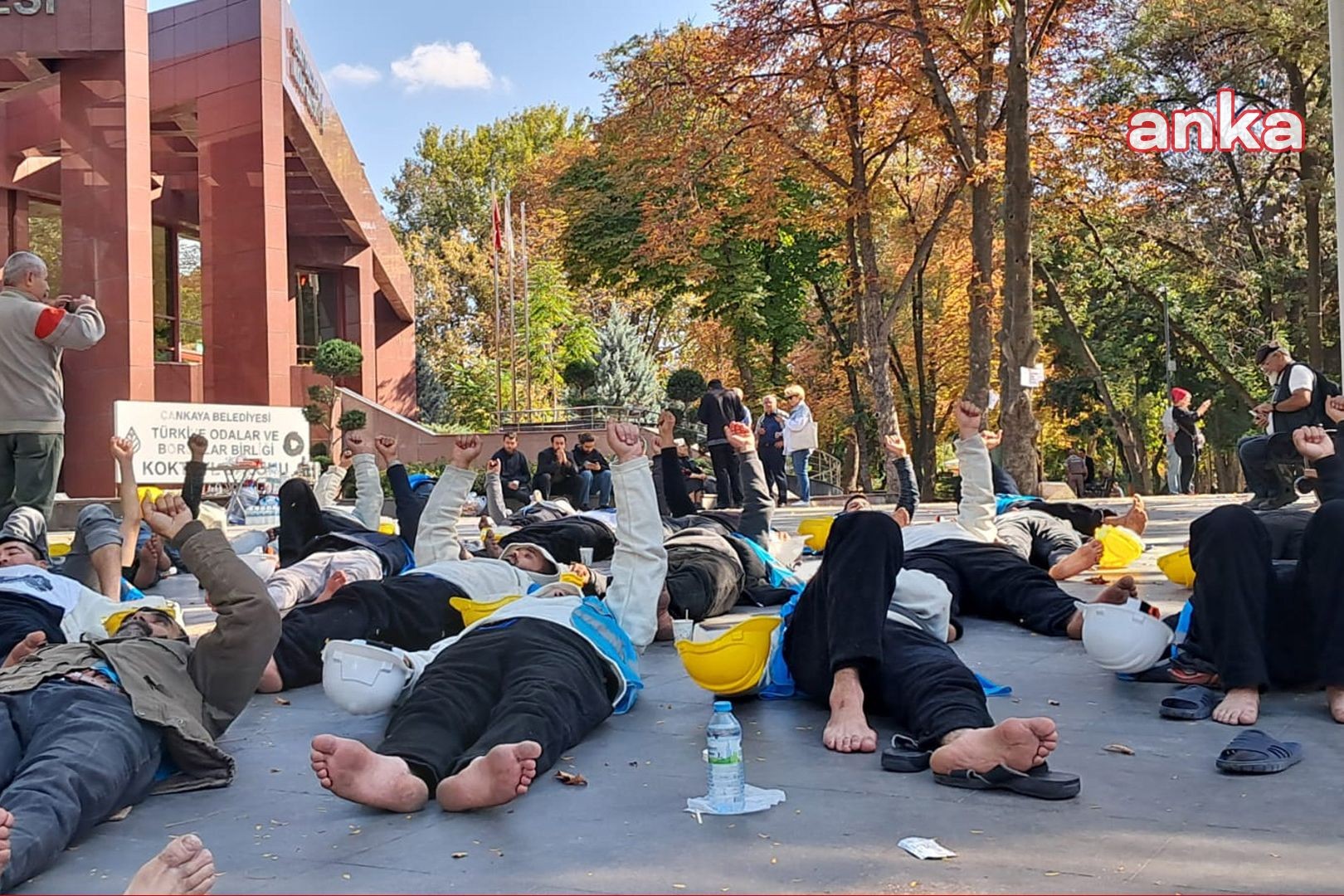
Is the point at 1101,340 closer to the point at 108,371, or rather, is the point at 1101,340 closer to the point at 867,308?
the point at 867,308

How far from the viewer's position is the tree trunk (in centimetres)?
1554

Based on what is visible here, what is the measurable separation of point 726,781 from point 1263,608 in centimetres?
211

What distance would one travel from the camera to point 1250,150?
28.3 meters

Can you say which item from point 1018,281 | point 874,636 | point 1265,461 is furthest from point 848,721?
point 1018,281

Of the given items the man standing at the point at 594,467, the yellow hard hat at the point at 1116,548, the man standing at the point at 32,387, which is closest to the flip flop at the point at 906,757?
the yellow hard hat at the point at 1116,548

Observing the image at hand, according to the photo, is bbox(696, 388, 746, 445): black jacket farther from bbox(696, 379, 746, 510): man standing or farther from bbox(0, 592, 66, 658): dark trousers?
bbox(0, 592, 66, 658): dark trousers

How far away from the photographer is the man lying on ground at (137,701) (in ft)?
9.86

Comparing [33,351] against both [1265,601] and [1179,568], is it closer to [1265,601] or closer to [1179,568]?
[1265,601]

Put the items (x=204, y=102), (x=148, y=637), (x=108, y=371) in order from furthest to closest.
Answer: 1. (x=204, y=102)
2. (x=108, y=371)
3. (x=148, y=637)

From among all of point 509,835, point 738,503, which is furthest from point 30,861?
point 738,503

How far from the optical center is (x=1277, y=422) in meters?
10.2

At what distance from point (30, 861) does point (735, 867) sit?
155 cm

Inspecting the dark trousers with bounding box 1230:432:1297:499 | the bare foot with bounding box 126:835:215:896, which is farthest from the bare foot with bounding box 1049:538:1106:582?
the bare foot with bounding box 126:835:215:896

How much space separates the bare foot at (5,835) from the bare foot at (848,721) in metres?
2.19
